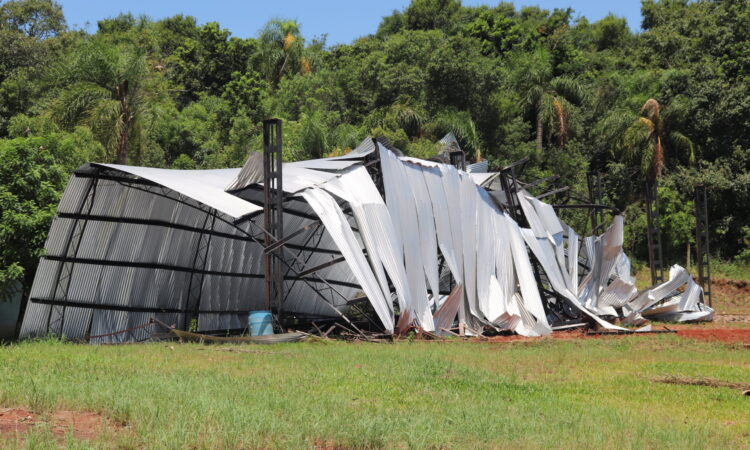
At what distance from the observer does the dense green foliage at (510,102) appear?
1646 inches

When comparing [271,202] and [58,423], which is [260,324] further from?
[58,423]

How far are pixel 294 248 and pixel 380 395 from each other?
605 inches

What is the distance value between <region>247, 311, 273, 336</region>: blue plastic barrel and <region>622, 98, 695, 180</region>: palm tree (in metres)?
29.8

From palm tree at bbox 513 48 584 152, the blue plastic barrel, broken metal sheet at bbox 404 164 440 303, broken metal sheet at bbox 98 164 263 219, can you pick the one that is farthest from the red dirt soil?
palm tree at bbox 513 48 584 152

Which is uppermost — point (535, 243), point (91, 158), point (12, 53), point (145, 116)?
point (12, 53)

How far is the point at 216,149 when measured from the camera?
4606 cm

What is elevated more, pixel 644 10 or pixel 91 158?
pixel 644 10

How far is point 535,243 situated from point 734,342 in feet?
21.8

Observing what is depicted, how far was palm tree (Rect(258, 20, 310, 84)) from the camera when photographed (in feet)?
173

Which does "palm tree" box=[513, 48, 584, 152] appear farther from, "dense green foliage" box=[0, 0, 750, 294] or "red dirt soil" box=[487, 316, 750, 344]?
"red dirt soil" box=[487, 316, 750, 344]

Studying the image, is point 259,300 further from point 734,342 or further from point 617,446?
point 617,446

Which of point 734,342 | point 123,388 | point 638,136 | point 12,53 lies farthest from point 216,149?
point 123,388

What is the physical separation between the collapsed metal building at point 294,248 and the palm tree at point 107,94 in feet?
31.8

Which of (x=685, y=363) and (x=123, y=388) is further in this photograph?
(x=685, y=363)
